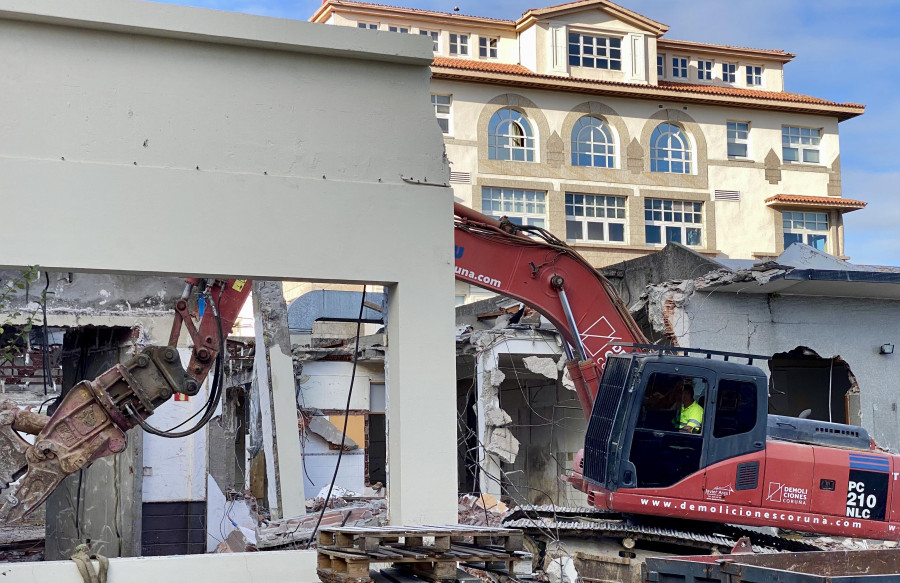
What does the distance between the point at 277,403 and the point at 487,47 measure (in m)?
28.7

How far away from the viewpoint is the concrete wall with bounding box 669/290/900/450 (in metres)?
17.2

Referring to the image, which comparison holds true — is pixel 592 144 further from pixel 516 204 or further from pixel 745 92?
pixel 745 92

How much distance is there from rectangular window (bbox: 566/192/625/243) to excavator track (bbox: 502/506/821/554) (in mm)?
26068

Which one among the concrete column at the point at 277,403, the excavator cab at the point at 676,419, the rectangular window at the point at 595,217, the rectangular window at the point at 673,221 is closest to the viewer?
the excavator cab at the point at 676,419

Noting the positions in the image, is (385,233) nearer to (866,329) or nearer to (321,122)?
(321,122)

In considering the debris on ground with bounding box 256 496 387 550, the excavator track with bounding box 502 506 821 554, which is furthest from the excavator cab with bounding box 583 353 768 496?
the debris on ground with bounding box 256 496 387 550

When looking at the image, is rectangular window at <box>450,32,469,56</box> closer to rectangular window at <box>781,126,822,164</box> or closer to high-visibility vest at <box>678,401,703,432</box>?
rectangular window at <box>781,126,822,164</box>

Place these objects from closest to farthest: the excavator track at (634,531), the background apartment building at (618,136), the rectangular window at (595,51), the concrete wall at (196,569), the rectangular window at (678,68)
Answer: the concrete wall at (196,569) < the excavator track at (634,531) < the background apartment building at (618,136) < the rectangular window at (595,51) < the rectangular window at (678,68)

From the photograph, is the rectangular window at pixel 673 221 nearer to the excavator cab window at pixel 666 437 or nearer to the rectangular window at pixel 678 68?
the rectangular window at pixel 678 68

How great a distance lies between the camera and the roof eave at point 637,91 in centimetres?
3738

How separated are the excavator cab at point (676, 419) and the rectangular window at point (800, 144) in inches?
1307

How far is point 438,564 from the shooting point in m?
6.98

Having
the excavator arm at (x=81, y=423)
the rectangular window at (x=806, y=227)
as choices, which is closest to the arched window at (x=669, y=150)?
the rectangular window at (x=806, y=227)

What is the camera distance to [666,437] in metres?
11.8
